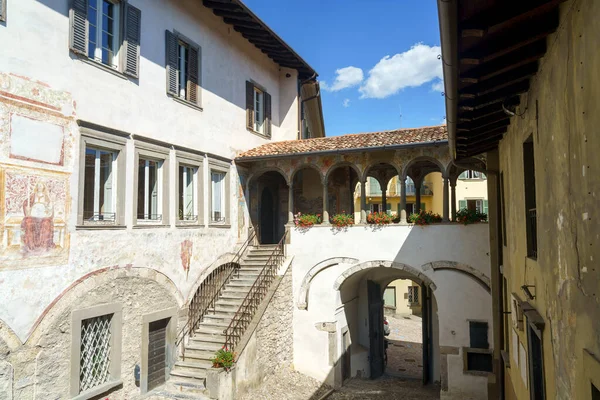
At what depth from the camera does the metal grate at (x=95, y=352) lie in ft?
30.6

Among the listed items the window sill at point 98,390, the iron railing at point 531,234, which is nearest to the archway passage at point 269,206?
the window sill at point 98,390

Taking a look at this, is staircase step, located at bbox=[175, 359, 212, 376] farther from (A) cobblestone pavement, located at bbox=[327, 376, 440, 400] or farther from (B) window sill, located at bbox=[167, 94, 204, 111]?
(B) window sill, located at bbox=[167, 94, 204, 111]

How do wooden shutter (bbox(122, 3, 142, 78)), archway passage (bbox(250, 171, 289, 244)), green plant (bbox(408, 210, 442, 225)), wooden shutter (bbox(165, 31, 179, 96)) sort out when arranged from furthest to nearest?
archway passage (bbox(250, 171, 289, 244)), green plant (bbox(408, 210, 442, 225)), wooden shutter (bbox(165, 31, 179, 96)), wooden shutter (bbox(122, 3, 142, 78))

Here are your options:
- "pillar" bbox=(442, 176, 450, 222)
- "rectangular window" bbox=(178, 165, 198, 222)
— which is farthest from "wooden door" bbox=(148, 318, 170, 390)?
"pillar" bbox=(442, 176, 450, 222)

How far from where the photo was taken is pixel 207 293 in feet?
43.5

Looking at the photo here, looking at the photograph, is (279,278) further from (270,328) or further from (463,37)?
(463,37)

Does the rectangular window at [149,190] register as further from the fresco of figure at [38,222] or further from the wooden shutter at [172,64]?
the fresco of figure at [38,222]

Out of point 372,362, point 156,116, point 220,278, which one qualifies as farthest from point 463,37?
point 372,362

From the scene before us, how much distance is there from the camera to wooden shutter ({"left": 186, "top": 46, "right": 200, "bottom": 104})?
42.1ft

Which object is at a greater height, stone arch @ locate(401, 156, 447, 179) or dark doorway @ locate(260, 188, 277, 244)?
stone arch @ locate(401, 156, 447, 179)

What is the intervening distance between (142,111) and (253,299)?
18.9 ft

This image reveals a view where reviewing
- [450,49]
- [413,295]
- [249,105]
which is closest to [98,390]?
[450,49]

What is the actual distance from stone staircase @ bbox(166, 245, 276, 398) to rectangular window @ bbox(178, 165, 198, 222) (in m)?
2.44

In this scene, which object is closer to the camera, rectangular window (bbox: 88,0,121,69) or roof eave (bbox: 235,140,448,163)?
rectangular window (bbox: 88,0,121,69)
